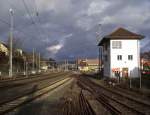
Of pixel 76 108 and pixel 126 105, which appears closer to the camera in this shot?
pixel 76 108

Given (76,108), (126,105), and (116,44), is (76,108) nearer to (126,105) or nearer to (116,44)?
(126,105)

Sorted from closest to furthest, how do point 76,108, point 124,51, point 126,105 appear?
point 76,108 < point 126,105 < point 124,51

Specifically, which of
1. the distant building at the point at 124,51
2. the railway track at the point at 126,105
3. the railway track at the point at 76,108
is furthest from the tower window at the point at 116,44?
the railway track at the point at 76,108

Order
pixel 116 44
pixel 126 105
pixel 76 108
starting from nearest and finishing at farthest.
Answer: pixel 76 108
pixel 126 105
pixel 116 44

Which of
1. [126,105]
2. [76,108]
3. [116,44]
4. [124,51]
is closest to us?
[76,108]

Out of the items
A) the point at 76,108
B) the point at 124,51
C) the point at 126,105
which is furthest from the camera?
the point at 124,51

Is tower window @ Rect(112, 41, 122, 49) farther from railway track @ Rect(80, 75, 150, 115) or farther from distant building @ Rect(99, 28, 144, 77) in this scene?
railway track @ Rect(80, 75, 150, 115)

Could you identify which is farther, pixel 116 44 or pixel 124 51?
pixel 116 44

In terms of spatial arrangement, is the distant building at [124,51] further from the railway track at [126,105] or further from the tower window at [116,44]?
the railway track at [126,105]

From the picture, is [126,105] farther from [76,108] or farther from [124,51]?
[124,51]

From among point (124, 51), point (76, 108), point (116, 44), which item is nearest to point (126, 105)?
point (76, 108)

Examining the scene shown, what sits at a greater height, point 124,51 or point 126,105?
point 124,51

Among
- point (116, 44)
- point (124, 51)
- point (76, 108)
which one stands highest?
point (116, 44)

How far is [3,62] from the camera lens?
8450 cm
